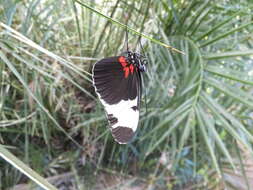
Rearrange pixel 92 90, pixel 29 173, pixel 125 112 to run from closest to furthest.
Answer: pixel 29 173 < pixel 125 112 < pixel 92 90

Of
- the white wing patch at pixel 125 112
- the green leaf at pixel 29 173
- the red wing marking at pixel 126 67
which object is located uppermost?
the red wing marking at pixel 126 67

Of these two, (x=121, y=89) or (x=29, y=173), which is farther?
(x=121, y=89)

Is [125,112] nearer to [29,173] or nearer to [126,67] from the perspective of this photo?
[126,67]

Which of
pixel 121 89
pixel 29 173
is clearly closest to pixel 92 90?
pixel 121 89

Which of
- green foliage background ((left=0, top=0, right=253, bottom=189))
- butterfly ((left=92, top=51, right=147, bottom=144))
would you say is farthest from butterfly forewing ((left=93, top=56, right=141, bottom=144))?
green foliage background ((left=0, top=0, right=253, bottom=189))

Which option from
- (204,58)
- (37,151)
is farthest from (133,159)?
(204,58)

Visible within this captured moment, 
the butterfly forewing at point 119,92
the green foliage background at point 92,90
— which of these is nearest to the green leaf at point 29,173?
the butterfly forewing at point 119,92

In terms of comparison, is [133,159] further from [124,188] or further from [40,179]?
[40,179]

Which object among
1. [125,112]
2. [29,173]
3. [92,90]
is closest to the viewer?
[29,173]

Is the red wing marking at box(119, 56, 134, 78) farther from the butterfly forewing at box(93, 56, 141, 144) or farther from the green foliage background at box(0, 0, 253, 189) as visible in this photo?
the green foliage background at box(0, 0, 253, 189)

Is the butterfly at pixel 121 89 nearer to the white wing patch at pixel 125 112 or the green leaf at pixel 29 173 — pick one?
the white wing patch at pixel 125 112
